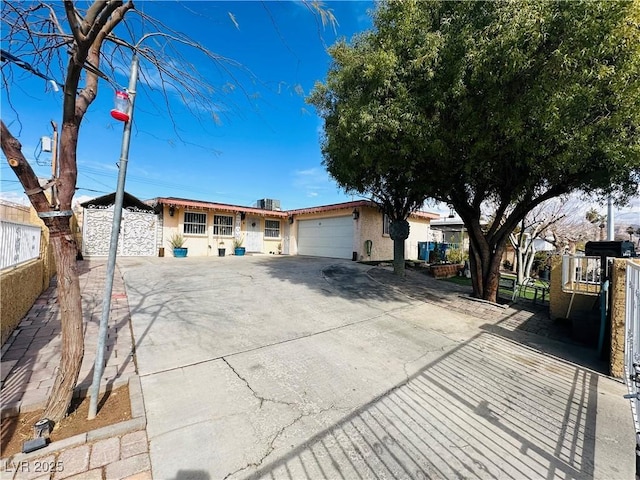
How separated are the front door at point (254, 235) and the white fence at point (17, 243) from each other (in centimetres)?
1069

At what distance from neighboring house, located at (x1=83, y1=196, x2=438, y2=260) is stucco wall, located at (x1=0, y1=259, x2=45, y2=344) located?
28.2ft

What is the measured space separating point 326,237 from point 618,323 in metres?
12.7

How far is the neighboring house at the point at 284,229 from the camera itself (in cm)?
1363

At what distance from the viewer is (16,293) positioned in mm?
3941

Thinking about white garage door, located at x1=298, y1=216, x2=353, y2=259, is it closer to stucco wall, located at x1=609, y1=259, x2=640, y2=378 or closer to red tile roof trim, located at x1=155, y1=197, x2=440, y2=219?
red tile roof trim, located at x1=155, y1=197, x2=440, y2=219

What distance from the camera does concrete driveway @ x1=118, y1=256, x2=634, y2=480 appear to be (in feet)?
6.72

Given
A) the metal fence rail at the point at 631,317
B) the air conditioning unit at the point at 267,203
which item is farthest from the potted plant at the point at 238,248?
the metal fence rail at the point at 631,317

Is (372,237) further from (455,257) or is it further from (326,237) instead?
(455,257)

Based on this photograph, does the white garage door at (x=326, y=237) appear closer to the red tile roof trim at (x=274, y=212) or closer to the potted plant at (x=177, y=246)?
the red tile roof trim at (x=274, y=212)

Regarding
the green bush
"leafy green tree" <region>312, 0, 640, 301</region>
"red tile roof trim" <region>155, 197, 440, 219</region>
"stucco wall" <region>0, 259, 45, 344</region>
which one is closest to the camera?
"stucco wall" <region>0, 259, 45, 344</region>

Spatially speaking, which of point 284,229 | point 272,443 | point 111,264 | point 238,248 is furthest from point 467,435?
point 284,229

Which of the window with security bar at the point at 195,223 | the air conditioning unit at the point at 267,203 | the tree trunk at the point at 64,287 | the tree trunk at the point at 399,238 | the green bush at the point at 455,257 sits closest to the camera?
the tree trunk at the point at 64,287

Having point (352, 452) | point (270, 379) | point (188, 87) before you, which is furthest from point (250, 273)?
point (352, 452)

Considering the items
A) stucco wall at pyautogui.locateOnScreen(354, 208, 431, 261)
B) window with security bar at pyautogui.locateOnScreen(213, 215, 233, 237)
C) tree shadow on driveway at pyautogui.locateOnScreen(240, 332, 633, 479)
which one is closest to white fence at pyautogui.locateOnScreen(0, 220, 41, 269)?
tree shadow on driveway at pyautogui.locateOnScreen(240, 332, 633, 479)
